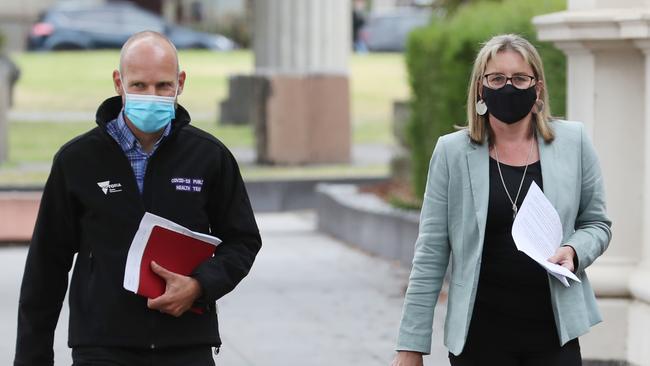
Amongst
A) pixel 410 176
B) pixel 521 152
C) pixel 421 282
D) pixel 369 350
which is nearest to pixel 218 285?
pixel 421 282

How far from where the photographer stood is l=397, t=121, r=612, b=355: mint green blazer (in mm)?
4645

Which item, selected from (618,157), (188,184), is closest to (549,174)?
(188,184)

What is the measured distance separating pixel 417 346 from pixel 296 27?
15.2 metres

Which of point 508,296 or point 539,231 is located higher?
point 539,231

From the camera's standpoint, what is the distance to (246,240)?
15.6 ft

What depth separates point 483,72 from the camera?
479 cm

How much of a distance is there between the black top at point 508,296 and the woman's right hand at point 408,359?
0.24 metres

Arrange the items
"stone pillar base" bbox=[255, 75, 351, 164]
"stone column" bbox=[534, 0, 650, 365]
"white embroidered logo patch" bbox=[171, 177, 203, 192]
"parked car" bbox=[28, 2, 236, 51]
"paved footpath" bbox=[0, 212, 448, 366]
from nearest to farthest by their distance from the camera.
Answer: "white embroidered logo patch" bbox=[171, 177, 203, 192] → "stone column" bbox=[534, 0, 650, 365] → "paved footpath" bbox=[0, 212, 448, 366] → "stone pillar base" bbox=[255, 75, 351, 164] → "parked car" bbox=[28, 2, 236, 51]

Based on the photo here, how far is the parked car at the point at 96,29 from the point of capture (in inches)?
1618

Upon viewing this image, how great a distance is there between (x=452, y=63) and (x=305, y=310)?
2.43m

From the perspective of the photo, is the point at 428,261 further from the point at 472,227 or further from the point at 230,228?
the point at 230,228

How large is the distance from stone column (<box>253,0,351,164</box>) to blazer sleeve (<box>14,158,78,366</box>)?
14.2 metres

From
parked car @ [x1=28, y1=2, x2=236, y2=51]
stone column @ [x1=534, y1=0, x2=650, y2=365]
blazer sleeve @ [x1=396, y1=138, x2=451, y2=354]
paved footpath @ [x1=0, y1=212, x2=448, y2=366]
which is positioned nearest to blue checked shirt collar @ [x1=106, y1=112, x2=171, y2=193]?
blazer sleeve @ [x1=396, y1=138, x2=451, y2=354]

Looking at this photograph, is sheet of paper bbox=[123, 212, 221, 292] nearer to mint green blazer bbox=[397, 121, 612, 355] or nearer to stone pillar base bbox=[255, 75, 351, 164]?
mint green blazer bbox=[397, 121, 612, 355]
